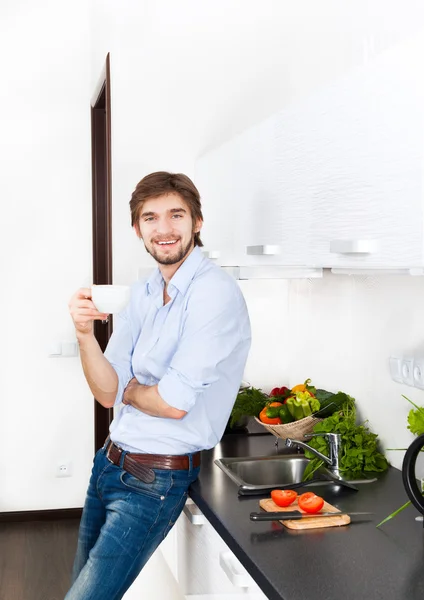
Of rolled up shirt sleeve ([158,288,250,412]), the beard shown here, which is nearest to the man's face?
the beard

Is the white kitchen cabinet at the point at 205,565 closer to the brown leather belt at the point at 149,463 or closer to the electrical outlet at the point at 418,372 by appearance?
the brown leather belt at the point at 149,463

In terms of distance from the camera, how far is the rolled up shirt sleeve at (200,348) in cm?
206

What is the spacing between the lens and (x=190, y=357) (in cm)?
206

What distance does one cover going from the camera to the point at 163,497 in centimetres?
222

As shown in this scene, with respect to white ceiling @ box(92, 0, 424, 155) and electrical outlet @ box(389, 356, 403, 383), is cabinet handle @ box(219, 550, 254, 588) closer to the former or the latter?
electrical outlet @ box(389, 356, 403, 383)

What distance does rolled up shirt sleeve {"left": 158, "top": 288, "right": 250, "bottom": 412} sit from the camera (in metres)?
2.06

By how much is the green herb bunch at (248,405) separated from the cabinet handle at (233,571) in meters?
1.02

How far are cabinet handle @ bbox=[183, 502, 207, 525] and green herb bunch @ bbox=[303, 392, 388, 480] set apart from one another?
0.35 m

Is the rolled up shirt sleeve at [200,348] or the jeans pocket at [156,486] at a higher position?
the rolled up shirt sleeve at [200,348]

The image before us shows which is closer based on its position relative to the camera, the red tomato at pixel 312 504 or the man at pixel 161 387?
the red tomato at pixel 312 504

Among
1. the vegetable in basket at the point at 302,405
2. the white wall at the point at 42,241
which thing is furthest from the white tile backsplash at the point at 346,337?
the white wall at the point at 42,241

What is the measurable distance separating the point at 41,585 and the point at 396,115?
9.93 ft

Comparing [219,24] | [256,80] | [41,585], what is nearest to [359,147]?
[256,80]

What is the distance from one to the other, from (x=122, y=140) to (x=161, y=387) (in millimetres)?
1891
